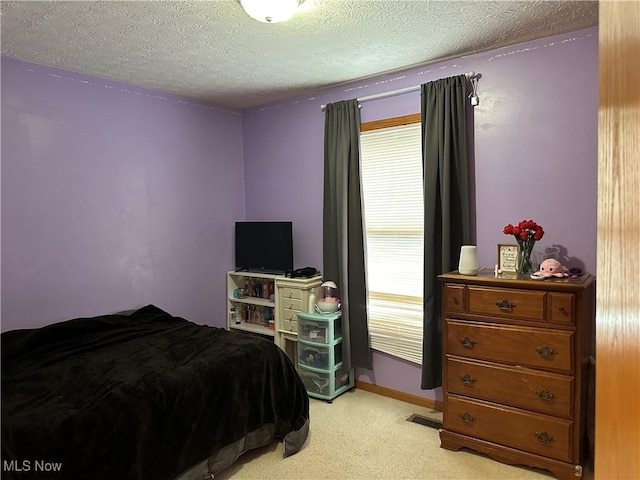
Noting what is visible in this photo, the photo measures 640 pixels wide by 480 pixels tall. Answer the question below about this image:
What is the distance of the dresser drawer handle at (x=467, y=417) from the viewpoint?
270cm

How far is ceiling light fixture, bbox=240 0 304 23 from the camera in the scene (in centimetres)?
214

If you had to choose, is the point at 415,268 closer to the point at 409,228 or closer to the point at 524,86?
the point at 409,228

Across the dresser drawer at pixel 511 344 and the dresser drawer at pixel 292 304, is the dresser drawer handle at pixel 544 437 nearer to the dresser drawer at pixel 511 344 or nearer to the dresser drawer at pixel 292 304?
the dresser drawer at pixel 511 344

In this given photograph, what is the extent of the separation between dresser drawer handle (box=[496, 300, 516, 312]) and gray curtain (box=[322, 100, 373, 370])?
1.28 meters

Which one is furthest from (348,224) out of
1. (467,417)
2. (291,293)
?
(467,417)

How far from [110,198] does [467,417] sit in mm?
3098

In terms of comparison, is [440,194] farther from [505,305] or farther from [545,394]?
[545,394]

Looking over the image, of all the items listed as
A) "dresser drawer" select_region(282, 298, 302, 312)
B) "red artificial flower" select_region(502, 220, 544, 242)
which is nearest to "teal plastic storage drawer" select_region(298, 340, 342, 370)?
"dresser drawer" select_region(282, 298, 302, 312)

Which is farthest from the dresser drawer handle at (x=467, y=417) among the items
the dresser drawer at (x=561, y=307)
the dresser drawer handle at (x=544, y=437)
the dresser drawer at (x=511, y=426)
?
the dresser drawer at (x=561, y=307)

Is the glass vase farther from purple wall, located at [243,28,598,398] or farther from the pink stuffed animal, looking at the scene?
purple wall, located at [243,28,598,398]

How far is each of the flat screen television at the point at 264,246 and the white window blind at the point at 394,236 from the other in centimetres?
78

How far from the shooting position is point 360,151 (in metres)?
3.67

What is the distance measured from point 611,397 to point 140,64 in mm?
3452

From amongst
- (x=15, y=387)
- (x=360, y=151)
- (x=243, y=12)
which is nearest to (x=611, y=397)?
(x=243, y=12)
